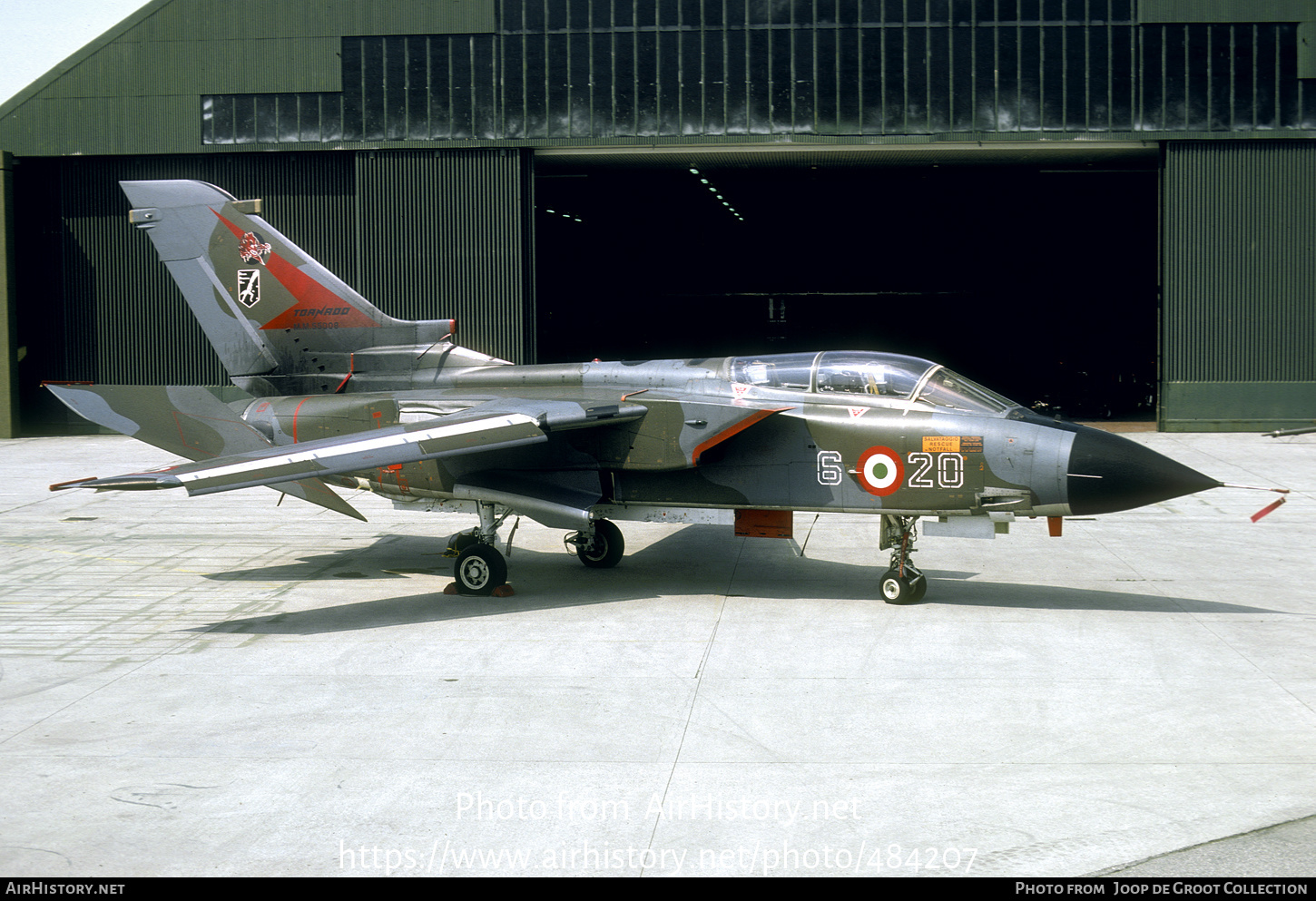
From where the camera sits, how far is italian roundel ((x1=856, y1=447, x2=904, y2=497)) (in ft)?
35.0

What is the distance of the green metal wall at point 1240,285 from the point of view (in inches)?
980

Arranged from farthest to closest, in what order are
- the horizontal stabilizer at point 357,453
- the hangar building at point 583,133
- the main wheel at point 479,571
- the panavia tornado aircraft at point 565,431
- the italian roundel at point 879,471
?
the hangar building at point 583,133
the main wheel at point 479,571
the italian roundel at point 879,471
the panavia tornado aircraft at point 565,431
the horizontal stabilizer at point 357,453

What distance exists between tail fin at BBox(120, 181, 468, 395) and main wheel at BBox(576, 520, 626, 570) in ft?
10.2

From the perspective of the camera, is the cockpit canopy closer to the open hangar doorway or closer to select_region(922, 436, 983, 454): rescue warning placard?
select_region(922, 436, 983, 454): rescue warning placard

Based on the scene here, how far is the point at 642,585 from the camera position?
1206cm

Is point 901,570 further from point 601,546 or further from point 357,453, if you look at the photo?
point 357,453

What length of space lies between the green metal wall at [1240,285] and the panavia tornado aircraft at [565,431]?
17.0 meters

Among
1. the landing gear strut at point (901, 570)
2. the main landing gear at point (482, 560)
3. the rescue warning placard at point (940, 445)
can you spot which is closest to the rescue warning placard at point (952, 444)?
the rescue warning placard at point (940, 445)

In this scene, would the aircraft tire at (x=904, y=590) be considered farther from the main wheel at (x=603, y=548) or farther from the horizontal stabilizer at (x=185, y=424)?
the horizontal stabilizer at (x=185, y=424)

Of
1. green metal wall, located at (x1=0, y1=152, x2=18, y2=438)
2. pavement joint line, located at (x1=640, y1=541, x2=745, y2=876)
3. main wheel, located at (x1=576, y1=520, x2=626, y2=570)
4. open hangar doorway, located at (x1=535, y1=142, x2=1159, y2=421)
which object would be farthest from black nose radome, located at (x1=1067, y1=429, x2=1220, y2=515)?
open hangar doorway, located at (x1=535, y1=142, x2=1159, y2=421)

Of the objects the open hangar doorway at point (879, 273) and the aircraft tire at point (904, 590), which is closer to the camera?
the aircraft tire at point (904, 590)

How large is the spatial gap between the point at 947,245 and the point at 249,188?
28.9 metres

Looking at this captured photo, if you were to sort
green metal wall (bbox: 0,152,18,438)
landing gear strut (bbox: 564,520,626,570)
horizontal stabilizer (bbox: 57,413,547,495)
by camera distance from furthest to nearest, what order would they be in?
1. green metal wall (bbox: 0,152,18,438)
2. landing gear strut (bbox: 564,520,626,570)
3. horizontal stabilizer (bbox: 57,413,547,495)

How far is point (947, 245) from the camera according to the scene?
45.6 m
